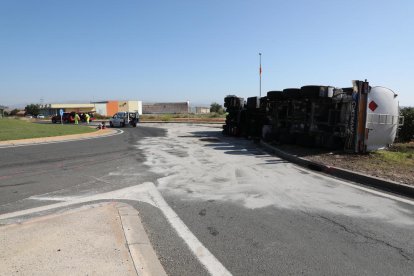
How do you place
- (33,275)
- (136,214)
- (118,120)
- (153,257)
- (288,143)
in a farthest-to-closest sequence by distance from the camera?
(118,120)
(288,143)
(136,214)
(153,257)
(33,275)

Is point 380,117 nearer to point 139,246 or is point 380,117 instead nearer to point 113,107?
point 139,246

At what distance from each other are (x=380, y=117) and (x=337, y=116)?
1481mm

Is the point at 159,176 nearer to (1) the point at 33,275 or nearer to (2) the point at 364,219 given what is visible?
(2) the point at 364,219

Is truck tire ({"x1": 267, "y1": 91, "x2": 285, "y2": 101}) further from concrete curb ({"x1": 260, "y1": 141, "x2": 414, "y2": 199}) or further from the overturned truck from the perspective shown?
concrete curb ({"x1": 260, "y1": 141, "x2": 414, "y2": 199})

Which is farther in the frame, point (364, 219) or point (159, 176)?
point (159, 176)

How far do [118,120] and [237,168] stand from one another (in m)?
30.5

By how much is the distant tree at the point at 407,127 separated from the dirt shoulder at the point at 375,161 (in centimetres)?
301

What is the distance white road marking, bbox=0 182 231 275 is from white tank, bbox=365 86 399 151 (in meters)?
8.11

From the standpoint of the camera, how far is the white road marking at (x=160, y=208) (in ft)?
13.4

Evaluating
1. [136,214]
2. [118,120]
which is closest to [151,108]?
[118,120]

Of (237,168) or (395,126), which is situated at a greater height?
(395,126)

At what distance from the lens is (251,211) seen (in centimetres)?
615

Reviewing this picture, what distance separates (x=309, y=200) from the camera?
695cm

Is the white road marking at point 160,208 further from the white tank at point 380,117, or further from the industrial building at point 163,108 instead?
the industrial building at point 163,108
